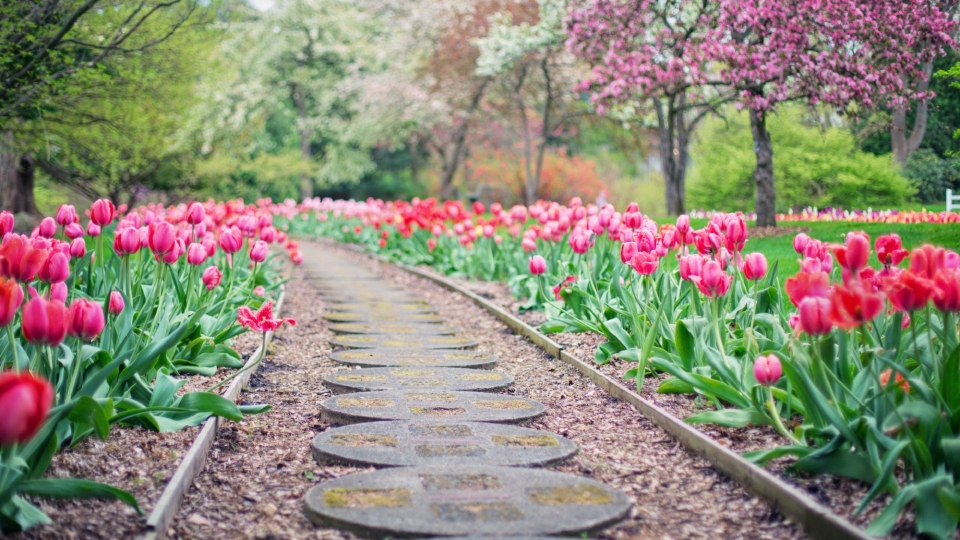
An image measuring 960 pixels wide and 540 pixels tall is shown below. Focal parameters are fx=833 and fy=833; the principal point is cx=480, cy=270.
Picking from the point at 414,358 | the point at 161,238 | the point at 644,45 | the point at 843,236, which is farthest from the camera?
the point at 644,45

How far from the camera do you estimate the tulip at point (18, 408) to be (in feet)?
5.98

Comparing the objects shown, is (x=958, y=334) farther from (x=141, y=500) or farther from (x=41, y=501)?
(x=41, y=501)

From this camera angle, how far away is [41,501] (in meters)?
2.92

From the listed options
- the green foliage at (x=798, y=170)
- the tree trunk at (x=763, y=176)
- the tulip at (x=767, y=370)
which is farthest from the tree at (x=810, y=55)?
the tulip at (x=767, y=370)

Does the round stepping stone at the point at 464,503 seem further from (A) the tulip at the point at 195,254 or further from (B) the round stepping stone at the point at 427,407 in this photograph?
(A) the tulip at the point at 195,254

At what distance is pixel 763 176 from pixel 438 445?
379 inches

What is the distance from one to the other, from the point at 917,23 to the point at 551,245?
13.1 feet

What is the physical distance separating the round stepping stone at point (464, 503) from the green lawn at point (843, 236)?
2.54 metres

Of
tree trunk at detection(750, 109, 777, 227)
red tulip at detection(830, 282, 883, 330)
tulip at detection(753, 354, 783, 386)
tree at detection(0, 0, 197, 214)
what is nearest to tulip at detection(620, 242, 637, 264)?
tulip at detection(753, 354, 783, 386)

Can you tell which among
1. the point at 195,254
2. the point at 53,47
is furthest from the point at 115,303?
the point at 53,47

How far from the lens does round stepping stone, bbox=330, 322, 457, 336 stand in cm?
746

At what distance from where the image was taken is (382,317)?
27.5 feet

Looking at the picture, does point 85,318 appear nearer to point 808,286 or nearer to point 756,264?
point 808,286

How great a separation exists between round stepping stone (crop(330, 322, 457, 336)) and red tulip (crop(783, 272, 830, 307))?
4686mm
